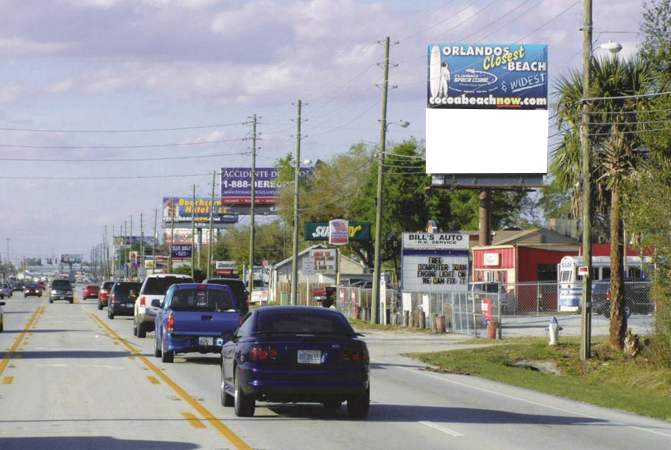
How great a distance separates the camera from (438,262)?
1919 inches

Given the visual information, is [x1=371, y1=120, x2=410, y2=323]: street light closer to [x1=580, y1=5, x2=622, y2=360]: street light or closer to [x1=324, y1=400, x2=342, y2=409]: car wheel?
[x1=580, y1=5, x2=622, y2=360]: street light

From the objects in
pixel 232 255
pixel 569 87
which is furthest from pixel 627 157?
pixel 232 255

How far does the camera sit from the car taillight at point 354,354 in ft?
47.7

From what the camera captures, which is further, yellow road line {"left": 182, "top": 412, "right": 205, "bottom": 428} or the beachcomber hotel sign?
the beachcomber hotel sign

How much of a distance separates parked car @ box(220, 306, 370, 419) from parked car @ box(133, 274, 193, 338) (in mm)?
17107

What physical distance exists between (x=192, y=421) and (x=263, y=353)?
4.22 ft

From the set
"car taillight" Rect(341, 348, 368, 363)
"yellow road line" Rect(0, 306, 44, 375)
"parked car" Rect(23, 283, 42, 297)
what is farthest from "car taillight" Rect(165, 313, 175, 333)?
"parked car" Rect(23, 283, 42, 297)

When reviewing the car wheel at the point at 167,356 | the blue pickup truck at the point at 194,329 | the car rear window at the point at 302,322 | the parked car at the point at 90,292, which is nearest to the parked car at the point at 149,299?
the car wheel at the point at 167,356

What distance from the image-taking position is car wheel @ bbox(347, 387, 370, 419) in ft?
48.4

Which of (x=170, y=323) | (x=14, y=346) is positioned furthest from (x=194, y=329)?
(x=14, y=346)

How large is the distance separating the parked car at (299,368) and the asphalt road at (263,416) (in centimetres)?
33

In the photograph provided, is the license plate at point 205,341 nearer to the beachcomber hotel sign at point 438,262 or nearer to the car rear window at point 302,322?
the car rear window at point 302,322

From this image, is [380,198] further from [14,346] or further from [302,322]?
[302,322]

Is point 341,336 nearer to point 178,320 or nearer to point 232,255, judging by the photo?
point 178,320
